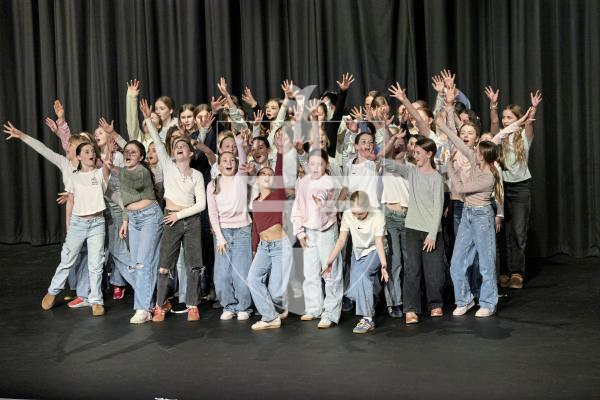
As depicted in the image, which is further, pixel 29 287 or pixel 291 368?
pixel 29 287

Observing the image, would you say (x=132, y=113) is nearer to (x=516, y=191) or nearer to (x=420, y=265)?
(x=420, y=265)

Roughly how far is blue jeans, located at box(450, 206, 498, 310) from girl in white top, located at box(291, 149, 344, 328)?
30.5 inches

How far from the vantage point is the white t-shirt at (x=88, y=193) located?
6305 millimetres

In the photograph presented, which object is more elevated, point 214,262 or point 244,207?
point 244,207

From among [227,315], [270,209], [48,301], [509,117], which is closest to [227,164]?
[270,209]

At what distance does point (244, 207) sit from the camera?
5.98 m

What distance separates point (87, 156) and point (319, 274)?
5.89ft

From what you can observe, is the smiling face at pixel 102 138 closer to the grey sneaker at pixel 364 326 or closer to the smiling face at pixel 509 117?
the grey sneaker at pixel 364 326

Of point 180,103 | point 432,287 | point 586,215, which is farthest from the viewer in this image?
point 180,103

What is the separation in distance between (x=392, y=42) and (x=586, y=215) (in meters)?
2.25

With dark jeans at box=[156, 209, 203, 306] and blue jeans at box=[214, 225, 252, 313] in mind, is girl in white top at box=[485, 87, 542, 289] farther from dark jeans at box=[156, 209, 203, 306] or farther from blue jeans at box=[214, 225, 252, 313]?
dark jeans at box=[156, 209, 203, 306]

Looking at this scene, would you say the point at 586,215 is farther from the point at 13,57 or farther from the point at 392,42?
the point at 13,57

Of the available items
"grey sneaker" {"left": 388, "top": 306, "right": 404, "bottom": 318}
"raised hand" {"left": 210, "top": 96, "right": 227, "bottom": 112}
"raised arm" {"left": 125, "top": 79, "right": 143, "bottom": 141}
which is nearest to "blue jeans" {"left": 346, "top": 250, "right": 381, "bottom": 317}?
"grey sneaker" {"left": 388, "top": 306, "right": 404, "bottom": 318}

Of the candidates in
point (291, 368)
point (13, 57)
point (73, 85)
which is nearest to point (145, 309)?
point (291, 368)
